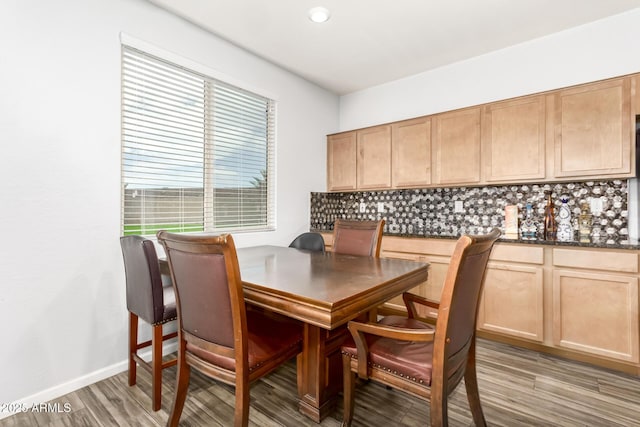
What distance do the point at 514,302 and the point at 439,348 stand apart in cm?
188

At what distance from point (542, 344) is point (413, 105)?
2.75 m

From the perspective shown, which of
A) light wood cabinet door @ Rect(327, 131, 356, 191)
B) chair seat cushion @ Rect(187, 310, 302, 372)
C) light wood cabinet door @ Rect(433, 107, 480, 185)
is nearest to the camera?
chair seat cushion @ Rect(187, 310, 302, 372)

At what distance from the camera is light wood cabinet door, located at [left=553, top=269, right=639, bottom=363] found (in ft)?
7.20

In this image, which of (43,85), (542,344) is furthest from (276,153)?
(542,344)

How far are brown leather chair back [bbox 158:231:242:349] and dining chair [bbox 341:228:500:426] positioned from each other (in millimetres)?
528

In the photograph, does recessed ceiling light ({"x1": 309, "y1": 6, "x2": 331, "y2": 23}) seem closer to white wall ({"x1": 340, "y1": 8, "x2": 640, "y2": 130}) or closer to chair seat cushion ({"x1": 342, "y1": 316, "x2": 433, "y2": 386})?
white wall ({"x1": 340, "y1": 8, "x2": 640, "y2": 130})

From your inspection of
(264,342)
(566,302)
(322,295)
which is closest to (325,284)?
(322,295)

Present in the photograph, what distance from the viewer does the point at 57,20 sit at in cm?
197

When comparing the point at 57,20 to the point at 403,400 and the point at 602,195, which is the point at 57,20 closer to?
the point at 403,400

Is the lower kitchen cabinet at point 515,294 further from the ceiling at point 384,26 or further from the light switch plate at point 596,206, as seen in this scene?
the ceiling at point 384,26

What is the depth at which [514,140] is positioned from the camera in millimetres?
2850

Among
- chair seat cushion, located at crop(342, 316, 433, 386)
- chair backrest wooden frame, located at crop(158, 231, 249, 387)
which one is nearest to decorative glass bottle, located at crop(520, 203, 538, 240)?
chair seat cushion, located at crop(342, 316, 433, 386)

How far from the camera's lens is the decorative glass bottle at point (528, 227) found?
2934 mm

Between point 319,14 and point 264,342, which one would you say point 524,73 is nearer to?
point 319,14
